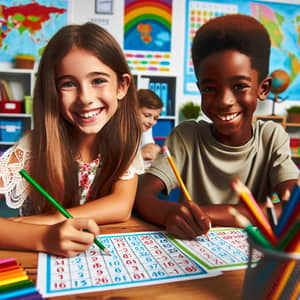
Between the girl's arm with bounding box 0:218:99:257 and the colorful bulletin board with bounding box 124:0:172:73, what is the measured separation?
265 centimetres

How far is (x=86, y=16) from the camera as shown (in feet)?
9.71

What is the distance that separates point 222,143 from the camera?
87cm

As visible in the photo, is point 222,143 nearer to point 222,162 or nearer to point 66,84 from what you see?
point 222,162

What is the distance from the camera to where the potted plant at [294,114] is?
314 centimetres

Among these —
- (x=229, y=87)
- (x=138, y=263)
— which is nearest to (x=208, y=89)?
(x=229, y=87)

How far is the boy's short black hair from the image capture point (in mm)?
711

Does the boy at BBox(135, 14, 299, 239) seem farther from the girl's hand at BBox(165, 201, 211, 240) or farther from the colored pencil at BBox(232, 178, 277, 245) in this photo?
the colored pencil at BBox(232, 178, 277, 245)

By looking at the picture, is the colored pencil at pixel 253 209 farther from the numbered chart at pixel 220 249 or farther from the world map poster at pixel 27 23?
the world map poster at pixel 27 23

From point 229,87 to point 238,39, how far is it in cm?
11

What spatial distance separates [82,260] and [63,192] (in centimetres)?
32

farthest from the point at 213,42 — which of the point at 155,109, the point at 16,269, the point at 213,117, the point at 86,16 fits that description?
the point at 86,16

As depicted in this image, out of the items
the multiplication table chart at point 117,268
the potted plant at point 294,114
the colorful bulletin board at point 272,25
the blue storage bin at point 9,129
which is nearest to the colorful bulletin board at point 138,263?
the multiplication table chart at point 117,268

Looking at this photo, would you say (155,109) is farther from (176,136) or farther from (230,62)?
(230,62)

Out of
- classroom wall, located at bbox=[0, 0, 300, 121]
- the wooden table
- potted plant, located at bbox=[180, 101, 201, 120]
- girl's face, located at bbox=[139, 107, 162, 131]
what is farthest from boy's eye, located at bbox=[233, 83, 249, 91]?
potted plant, located at bbox=[180, 101, 201, 120]
